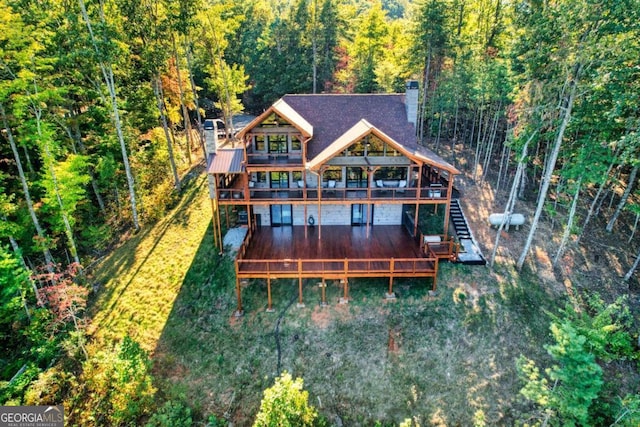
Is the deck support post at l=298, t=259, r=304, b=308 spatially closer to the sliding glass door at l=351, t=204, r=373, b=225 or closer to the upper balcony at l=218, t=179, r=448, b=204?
the upper balcony at l=218, t=179, r=448, b=204

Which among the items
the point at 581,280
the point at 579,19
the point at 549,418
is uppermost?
the point at 579,19

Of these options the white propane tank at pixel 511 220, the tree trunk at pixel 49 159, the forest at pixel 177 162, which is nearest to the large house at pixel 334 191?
the white propane tank at pixel 511 220

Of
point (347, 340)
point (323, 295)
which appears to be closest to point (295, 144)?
point (323, 295)

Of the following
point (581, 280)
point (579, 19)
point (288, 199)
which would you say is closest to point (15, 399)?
point (288, 199)

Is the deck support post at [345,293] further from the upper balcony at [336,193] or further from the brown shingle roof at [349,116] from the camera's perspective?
the brown shingle roof at [349,116]

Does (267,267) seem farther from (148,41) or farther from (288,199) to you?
(148,41)

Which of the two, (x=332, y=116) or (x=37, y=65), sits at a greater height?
(x=37, y=65)

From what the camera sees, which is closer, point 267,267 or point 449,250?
point 267,267
